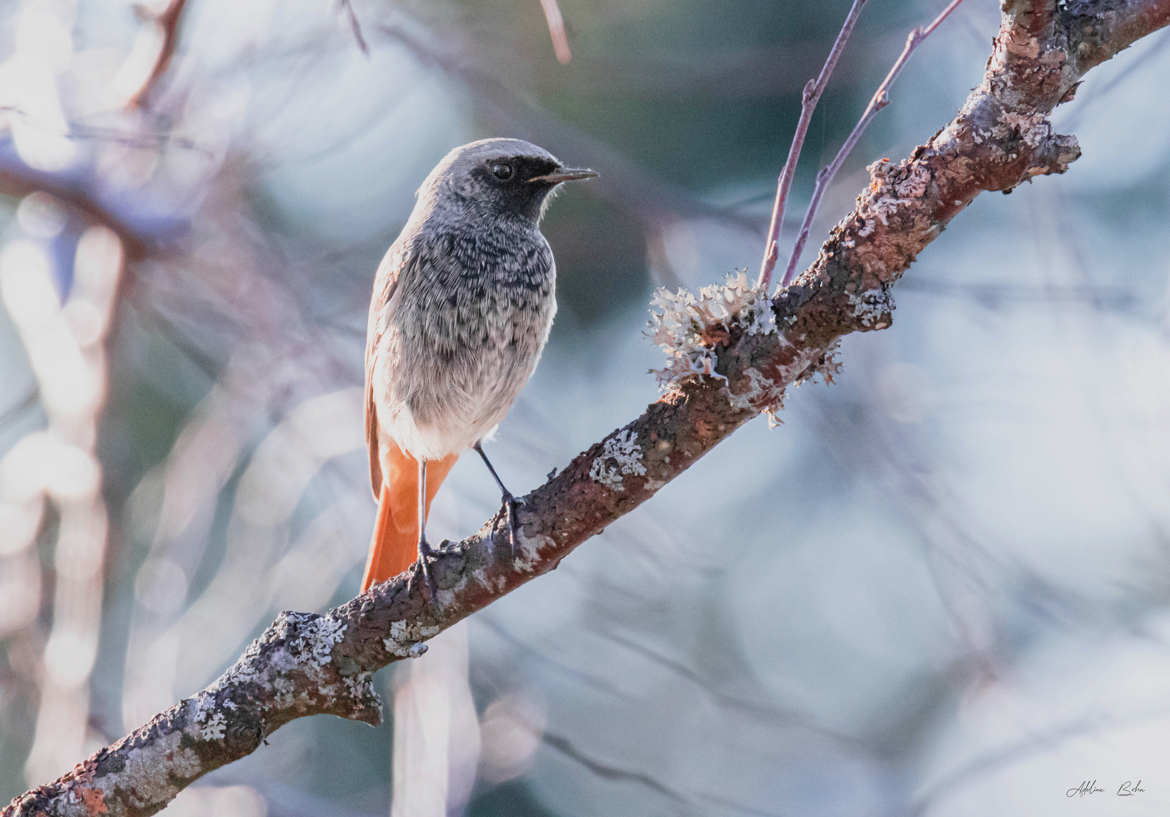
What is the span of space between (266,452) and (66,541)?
96 centimetres

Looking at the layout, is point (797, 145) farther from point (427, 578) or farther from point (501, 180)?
point (501, 180)

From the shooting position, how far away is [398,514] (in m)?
4.04

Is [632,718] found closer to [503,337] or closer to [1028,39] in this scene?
[503,337]

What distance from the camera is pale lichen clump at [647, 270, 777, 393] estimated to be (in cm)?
226

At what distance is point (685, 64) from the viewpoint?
522cm

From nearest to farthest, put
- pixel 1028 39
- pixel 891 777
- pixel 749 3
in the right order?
pixel 1028 39, pixel 891 777, pixel 749 3

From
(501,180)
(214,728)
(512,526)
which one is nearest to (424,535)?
(512,526)

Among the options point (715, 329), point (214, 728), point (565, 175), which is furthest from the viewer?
point (565, 175)

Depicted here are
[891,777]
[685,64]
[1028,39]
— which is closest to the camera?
[1028,39]

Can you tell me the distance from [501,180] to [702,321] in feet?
6.46

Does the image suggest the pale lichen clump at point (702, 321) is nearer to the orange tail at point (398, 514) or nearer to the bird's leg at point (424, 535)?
the bird's leg at point (424, 535)

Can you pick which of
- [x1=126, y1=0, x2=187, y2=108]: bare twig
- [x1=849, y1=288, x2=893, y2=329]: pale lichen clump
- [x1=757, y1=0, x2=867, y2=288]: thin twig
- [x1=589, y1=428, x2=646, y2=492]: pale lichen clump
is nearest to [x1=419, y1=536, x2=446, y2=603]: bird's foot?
[x1=589, y1=428, x2=646, y2=492]: pale lichen clump

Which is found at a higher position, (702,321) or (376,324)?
(376,324)

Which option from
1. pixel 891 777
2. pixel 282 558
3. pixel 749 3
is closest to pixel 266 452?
pixel 282 558
